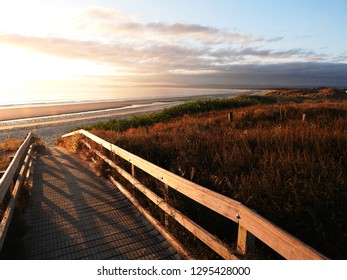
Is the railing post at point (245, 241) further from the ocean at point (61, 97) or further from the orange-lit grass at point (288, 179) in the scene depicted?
the ocean at point (61, 97)

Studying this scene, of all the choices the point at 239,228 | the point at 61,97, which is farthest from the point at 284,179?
the point at 61,97

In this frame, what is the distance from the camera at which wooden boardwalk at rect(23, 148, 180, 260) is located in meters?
3.88

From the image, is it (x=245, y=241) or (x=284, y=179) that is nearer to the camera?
(x=245, y=241)

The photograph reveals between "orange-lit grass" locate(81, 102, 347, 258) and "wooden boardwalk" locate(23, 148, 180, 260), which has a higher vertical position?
"orange-lit grass" locate(81, 102, 347, 258)

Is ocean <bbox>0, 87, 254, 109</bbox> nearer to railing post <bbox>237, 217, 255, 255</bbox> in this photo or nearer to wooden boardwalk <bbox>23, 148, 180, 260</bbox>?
wooden boardwalk <bbox>23, 148, 180, 260</bbox>

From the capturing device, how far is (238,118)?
556 inches

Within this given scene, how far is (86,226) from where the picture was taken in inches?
181

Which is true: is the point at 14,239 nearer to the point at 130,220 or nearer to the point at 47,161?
the point at 130,220

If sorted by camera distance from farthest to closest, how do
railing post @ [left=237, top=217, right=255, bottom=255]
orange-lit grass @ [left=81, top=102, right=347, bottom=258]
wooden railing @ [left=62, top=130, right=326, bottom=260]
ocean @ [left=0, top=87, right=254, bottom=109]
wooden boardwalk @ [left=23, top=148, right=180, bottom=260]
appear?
ocean @ [left=0, top=87, right=254, bottom=109]
wooden boardwalk @ [left=23, top=148, right=180, bottom=260]
orange-lit grass @ [left=81, top=102, right=347, bottom=258]
railing post @ [left=237, top=217, right=255, bottom=255]
wooden railing @ [left=62, top=130, right=326, bottom=260]

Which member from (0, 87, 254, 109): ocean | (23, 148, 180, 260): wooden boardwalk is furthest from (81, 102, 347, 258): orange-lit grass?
(0, 87, 254, 109): ocean

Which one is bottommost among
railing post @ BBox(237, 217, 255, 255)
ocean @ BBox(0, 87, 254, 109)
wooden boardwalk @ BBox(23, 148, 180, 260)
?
wooden boardwalk @ BBox(23, 148, 180, 260)

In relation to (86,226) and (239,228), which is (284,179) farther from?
(86,226)

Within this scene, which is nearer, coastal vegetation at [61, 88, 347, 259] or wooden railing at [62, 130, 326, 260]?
wooden railing at [62, 130, 326, 260]

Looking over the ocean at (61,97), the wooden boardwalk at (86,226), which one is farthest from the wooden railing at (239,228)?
the ocean at (61,97)
